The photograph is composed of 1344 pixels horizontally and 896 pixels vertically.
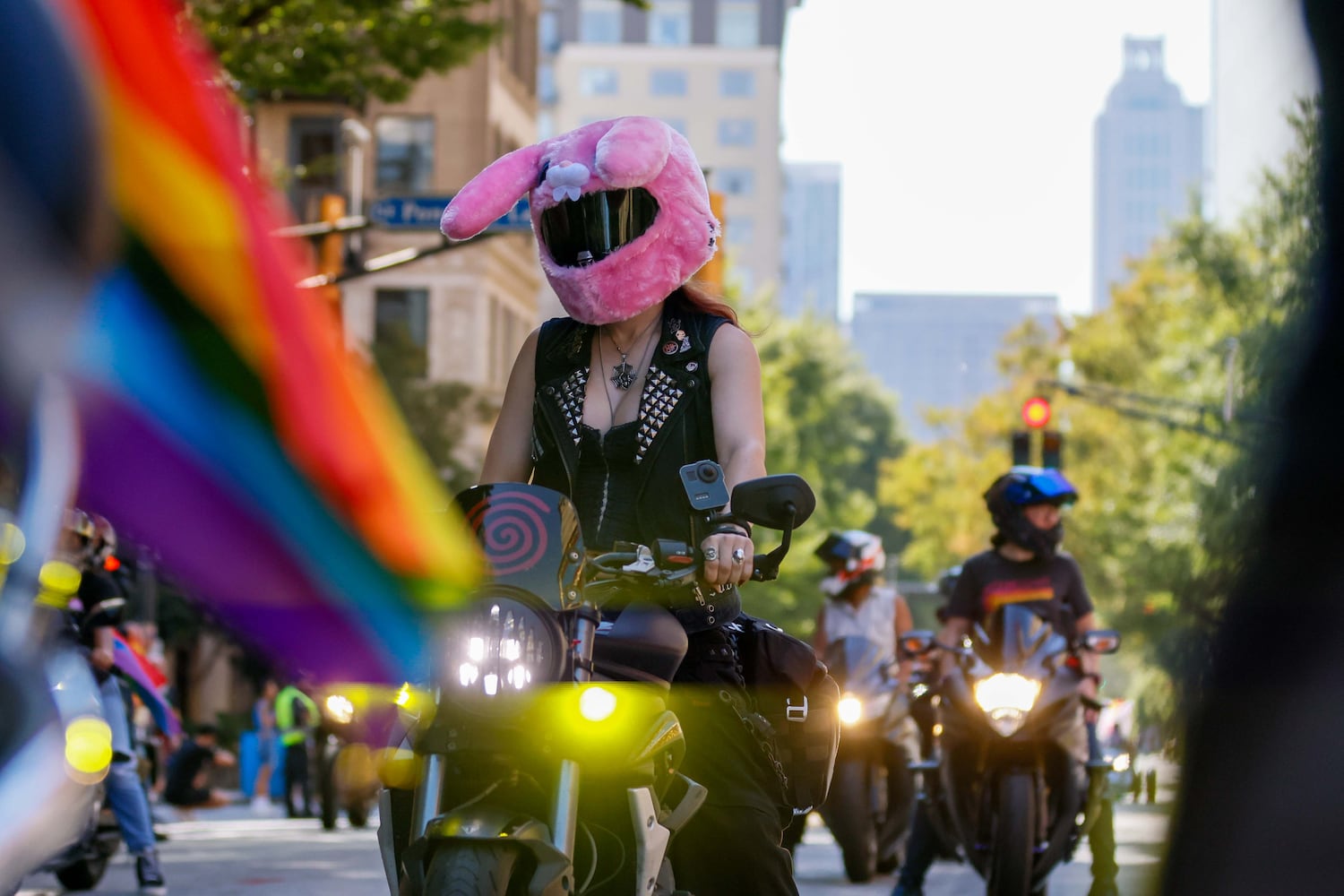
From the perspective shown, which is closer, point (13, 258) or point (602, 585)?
point (13, 258)

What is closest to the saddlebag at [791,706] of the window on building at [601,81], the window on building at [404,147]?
the window on building at [404,147]

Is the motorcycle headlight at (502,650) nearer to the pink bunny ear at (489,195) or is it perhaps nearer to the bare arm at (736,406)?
the bare arm at (736,406)

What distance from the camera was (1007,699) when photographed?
7934 millimetres

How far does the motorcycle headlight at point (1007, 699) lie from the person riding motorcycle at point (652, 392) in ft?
13.0

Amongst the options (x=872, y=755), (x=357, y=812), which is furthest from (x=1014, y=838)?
(x=357, y=812)

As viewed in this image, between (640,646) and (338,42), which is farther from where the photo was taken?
(338,42)

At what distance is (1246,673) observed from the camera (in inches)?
85.5

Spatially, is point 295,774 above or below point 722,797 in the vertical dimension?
below

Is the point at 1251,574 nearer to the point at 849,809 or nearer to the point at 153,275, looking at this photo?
the point at 849,809

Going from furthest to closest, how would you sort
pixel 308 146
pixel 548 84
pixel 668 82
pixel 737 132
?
pixel 668 82 → pixel 737 132 → pixel 548 84 → pixel 308 146

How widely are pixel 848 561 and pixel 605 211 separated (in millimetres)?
8185

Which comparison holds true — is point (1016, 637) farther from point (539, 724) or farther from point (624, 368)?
point (539, 724)

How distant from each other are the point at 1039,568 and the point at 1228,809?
6419mm

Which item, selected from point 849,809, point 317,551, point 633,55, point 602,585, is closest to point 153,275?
point 317,551
